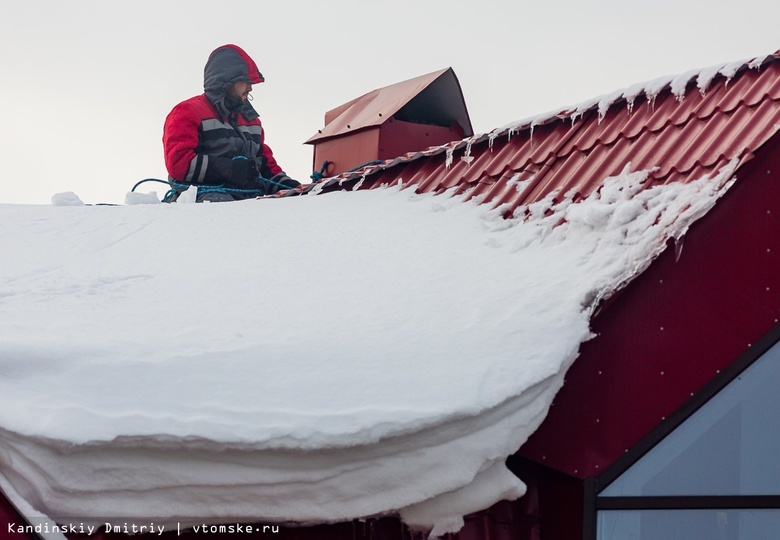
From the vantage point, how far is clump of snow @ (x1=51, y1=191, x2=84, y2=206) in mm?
5273

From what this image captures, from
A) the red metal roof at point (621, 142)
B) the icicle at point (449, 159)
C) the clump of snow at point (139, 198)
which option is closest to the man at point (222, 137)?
the clump of snow at point (139, 198)

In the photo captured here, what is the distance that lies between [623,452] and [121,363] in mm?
1627

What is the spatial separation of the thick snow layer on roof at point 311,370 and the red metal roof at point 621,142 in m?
0.17

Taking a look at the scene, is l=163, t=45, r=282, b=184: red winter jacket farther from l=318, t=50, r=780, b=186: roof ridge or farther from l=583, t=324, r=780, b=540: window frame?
l=583, t=324, r=780, b=540: window frame

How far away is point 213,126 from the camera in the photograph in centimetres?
606

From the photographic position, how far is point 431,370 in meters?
2.43

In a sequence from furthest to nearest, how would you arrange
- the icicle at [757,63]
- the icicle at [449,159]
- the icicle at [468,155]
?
the icicle at [449,159], the icicle at [468,155], the icicle at [757,63]

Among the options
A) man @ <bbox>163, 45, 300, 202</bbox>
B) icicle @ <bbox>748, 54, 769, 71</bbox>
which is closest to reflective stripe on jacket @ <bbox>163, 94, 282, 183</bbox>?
man @ <bbox>163, 45, 300, 202</bbox>

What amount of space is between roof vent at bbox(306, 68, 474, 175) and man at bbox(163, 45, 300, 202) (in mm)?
509

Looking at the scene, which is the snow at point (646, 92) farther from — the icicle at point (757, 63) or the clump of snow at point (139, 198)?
the clump of snow at point (139, 198)

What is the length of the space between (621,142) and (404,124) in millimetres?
2711

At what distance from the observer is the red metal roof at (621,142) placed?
10.0ft

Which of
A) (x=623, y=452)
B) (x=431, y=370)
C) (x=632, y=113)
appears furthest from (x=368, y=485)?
(x=632, y=113)

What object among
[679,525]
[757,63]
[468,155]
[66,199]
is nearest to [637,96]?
[757,63]
